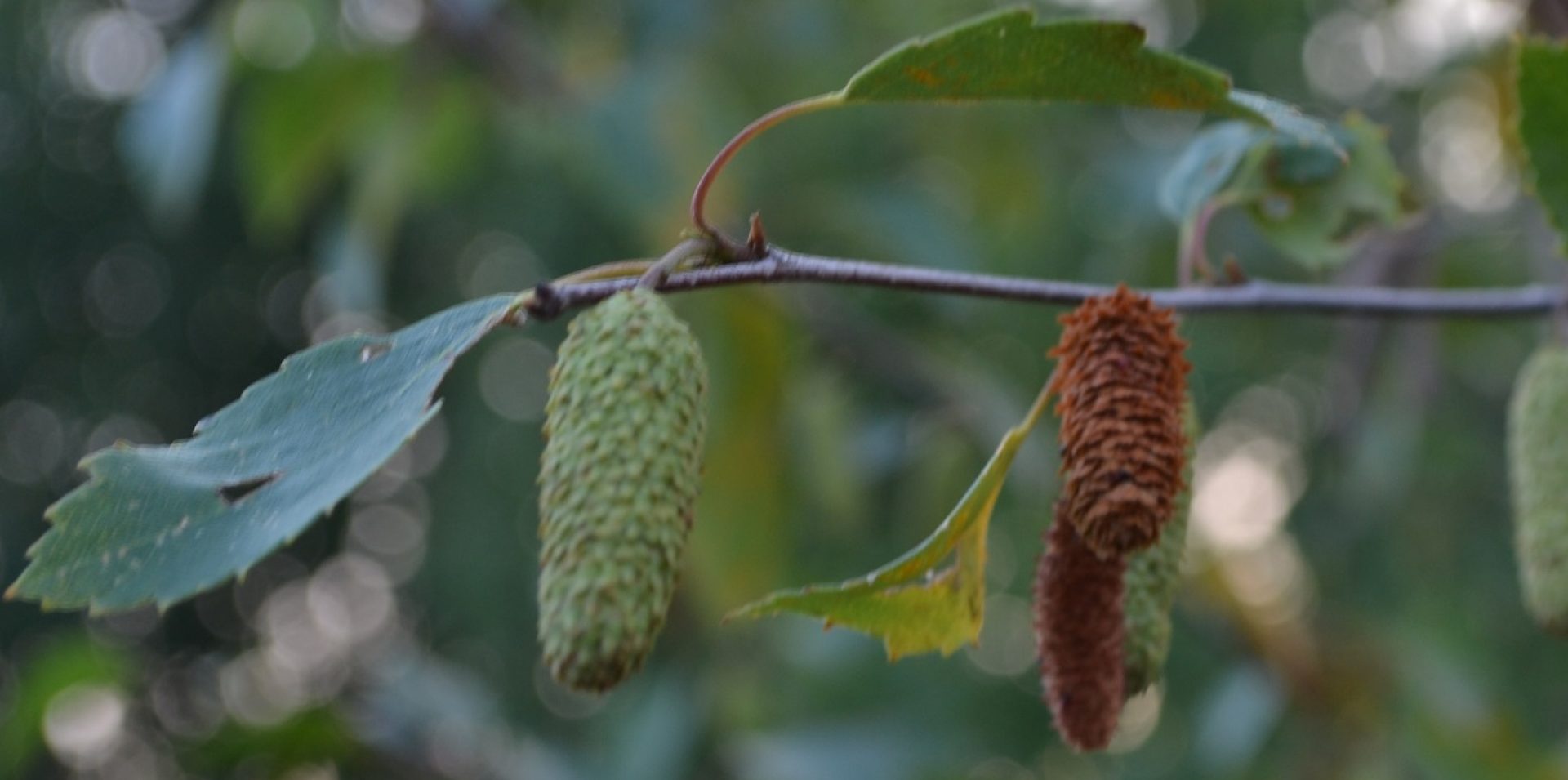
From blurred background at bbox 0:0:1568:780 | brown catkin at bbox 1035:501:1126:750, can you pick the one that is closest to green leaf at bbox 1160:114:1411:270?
blurred background at bbox 0:0:1568:780

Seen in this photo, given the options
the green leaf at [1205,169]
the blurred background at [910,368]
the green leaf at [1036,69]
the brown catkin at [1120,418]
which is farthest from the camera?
the blurred background at [910,368]

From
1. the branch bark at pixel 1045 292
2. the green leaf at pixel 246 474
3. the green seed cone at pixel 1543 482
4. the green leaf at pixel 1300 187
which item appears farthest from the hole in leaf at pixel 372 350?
the green seed cone at pixel 1543 482

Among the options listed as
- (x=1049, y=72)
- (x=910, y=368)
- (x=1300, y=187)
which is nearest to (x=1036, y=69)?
(x=1049, y=72)

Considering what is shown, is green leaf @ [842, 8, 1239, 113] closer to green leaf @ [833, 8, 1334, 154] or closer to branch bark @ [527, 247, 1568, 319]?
green leaf @ [833, 8, 1334, 154]

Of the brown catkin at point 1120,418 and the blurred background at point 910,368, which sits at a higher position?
the brown catkin at point 1120,418

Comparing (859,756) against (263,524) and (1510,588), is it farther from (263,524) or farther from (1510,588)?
(263,524)

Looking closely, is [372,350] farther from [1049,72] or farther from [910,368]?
[910,368]

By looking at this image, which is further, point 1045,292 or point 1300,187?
point 1300,187

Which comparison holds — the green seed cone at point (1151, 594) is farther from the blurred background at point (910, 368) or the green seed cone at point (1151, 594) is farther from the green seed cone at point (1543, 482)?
the blurred background at point (910, 368)
